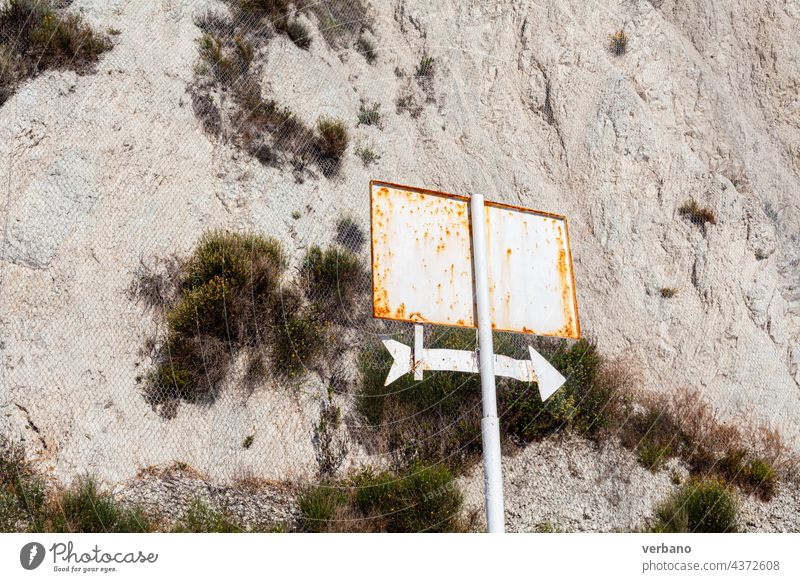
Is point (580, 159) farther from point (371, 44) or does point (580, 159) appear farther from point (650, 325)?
point (371, 44)

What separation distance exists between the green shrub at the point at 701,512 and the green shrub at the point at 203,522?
15.5 ft

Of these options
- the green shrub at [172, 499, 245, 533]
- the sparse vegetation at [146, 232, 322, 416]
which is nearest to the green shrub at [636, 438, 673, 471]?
the sparse vegetation at [146, 232, 322, 416]

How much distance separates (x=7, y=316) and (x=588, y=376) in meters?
6.82

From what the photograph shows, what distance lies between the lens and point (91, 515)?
6.00 metres

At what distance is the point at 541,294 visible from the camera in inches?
217

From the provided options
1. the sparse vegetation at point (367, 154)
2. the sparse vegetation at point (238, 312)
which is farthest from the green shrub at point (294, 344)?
the sparse vegetation at point (367, 154)

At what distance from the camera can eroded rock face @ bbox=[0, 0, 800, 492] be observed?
24.0ft

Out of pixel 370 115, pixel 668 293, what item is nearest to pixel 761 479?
pixel 668 293

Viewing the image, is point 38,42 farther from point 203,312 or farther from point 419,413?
point 419,413

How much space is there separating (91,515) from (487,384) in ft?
12.3

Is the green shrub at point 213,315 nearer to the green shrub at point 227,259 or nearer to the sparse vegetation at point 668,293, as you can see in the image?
the green shrub at point 227,259

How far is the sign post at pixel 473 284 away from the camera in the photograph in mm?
4938

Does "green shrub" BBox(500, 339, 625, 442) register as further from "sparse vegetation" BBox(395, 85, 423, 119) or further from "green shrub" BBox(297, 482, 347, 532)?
"sparse vegetation" BBox(395, 85, 423, 119)

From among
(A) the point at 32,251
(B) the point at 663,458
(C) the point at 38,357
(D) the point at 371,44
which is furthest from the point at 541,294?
(D) the point at 371,44
